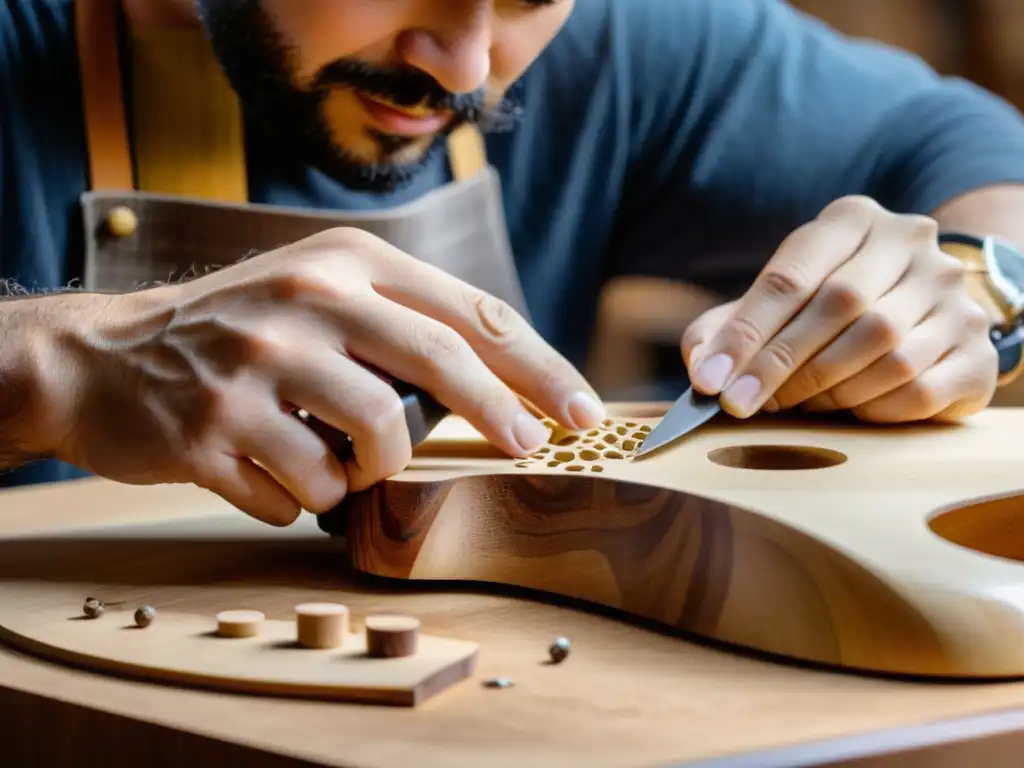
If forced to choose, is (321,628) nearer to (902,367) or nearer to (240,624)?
(240,624)

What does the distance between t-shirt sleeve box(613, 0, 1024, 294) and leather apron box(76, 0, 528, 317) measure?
1.61ft

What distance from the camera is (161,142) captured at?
122cm

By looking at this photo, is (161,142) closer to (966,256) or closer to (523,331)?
(523,331)

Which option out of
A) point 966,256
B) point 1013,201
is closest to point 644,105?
point 1013,201

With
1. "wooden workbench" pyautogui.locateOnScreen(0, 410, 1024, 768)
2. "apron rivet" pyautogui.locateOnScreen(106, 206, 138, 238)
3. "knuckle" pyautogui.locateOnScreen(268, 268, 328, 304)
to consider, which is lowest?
"wooden workbench" pyautogui.locateOnScreen(0, 410, 1024, 768)

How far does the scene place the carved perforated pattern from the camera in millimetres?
670

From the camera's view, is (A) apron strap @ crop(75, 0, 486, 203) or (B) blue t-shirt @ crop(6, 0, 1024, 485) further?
(B) blue t-shirt @ crop(6, 0, 1024, 485)

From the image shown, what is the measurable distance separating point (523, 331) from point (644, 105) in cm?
95

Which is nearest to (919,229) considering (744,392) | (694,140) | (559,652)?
(744,392)

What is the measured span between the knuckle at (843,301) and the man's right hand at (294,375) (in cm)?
22

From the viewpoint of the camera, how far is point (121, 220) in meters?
1.17

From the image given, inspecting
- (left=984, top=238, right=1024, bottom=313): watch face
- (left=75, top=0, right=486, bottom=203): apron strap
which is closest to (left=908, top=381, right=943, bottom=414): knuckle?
(left=984, top=238, right=1024, bottom=313): watch face

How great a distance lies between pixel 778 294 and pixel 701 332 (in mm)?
74

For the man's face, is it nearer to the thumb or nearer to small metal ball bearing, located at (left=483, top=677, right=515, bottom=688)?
the thumb
